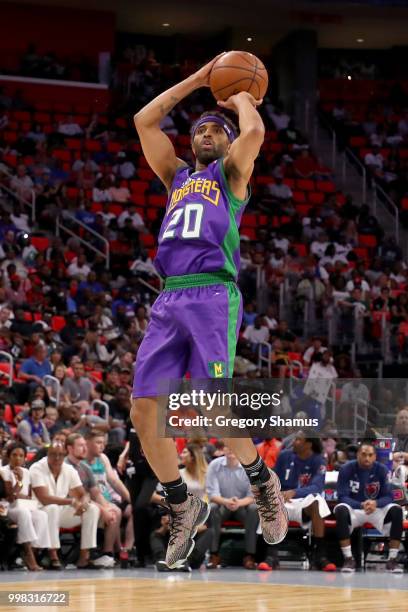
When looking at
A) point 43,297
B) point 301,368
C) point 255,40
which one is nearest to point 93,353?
point 43,297

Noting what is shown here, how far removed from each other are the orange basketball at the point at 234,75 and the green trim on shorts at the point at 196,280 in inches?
41.6

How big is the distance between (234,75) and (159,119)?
0.49 metres

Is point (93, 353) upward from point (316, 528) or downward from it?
upward

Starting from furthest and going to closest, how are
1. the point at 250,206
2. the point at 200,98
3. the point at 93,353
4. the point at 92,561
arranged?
the point at 200,98
the point at 250,206
the point at 93,353
the point at 92,561

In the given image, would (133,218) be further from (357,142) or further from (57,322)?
(357,142)

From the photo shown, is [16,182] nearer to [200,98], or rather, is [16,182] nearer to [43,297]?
[43,297]

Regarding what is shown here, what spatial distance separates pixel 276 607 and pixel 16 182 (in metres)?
13.2

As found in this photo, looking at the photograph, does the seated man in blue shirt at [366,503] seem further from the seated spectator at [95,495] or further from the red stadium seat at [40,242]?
the red stadium seat at [40,242]

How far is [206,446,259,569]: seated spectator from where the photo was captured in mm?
12516

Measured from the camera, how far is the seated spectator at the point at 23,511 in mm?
11445

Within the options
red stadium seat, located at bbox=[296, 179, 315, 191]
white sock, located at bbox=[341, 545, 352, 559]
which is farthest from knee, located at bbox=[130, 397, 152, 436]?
red stadium seat, located at bbox=[296, 179, 315, 191]

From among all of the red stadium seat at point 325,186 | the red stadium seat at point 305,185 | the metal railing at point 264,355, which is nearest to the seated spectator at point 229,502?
the metal railing at point 264,355

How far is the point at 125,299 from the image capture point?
18375mm

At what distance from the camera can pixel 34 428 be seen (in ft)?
43.9
